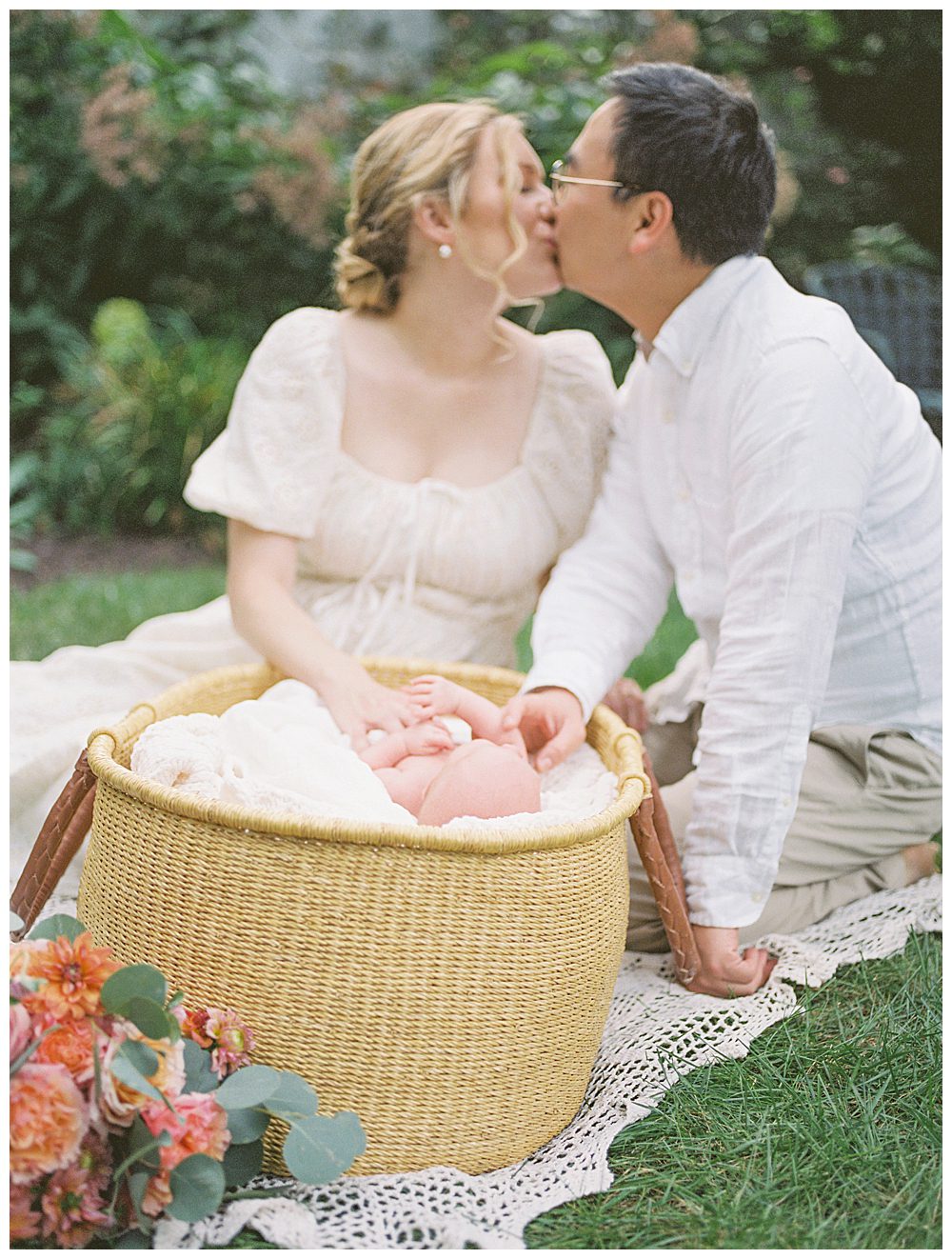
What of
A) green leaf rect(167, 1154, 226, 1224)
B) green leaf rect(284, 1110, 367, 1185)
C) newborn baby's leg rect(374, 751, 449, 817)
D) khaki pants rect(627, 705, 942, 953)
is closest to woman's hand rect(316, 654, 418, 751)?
newborn baby's leg rect(374, 751, 449, 817)

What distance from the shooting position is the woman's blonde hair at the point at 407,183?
2.39 metres

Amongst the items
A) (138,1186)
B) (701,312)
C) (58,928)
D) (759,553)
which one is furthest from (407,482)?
(138,1186)

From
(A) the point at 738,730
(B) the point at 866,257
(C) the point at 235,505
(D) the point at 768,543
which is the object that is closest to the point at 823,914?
(A) the point at 738,730

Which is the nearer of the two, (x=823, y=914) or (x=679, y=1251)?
(x=679, y=1251)

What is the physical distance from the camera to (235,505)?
240 cm

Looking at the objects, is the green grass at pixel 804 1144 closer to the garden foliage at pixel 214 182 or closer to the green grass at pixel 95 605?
the green grass at pixel 95 605

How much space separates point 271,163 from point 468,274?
3815 millimetres

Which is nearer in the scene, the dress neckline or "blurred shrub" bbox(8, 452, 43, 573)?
the dress neckline

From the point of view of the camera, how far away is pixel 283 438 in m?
2.45

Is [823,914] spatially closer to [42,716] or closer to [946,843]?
[946,843]

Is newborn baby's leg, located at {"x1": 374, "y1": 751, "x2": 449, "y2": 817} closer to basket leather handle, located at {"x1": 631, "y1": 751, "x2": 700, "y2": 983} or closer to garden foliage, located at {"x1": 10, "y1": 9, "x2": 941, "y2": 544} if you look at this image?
basket leather handle, located at {"x1": 631, "y1": 751, "x2": 700, "y2": 983}

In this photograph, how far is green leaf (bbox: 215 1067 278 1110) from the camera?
1.42 meters

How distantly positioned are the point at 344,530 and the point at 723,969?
1.10 meters

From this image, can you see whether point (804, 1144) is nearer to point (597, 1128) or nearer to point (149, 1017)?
point (597, 1128)
